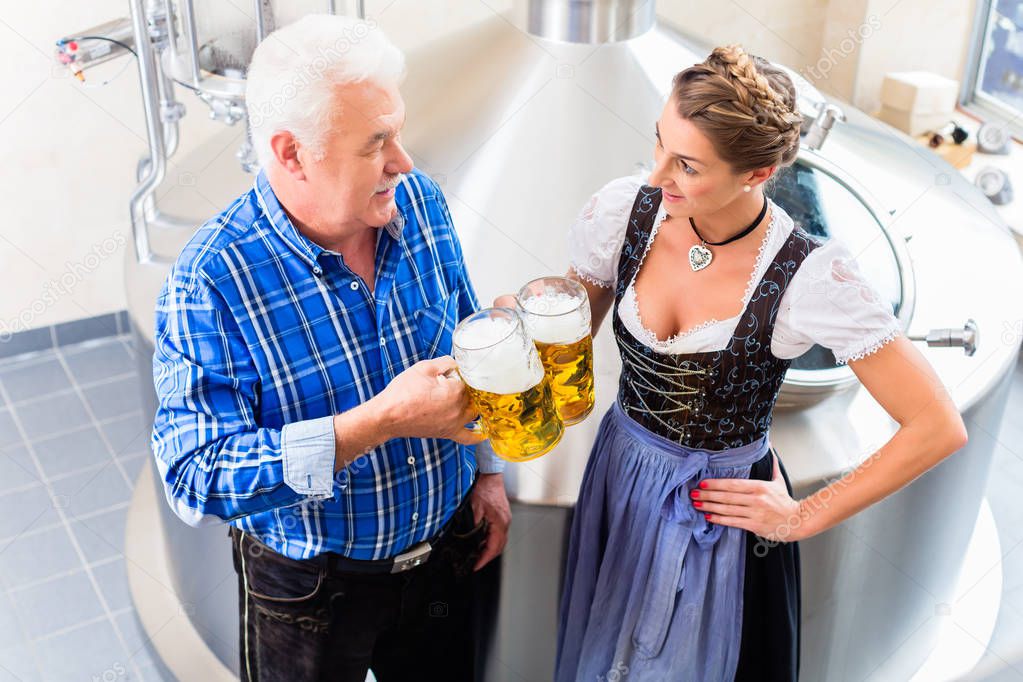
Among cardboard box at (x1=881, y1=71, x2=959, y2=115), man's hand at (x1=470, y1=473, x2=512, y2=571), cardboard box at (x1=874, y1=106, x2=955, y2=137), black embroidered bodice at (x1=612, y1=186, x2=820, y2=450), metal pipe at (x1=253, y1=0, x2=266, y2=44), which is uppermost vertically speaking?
metal pipe at (x1=253, y1=0, x2=266, y2=44)

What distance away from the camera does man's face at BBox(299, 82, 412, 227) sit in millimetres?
1622

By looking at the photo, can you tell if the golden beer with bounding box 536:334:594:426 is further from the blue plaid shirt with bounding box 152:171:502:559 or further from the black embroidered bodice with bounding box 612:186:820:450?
the blue plaid shirt with bounding box 152:171:502:559

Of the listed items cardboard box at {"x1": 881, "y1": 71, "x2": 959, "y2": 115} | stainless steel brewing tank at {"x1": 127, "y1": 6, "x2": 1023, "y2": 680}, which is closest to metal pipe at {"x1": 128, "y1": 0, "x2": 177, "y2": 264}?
stainless steel brewing tank at {"x1": 127, "y1": 6, "x2": 1023, "y2": 680}

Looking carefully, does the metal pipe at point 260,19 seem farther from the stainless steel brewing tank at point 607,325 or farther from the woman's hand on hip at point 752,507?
the woman's hand on hip at point 752,507

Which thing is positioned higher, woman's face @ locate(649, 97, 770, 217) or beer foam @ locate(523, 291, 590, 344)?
woman's face @ locate(649, 97, 770, 217)

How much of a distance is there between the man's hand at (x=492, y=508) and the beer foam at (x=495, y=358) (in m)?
0.51

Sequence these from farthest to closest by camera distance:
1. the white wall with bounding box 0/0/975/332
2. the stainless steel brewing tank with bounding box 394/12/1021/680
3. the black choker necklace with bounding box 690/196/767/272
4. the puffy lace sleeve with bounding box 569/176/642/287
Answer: the white wall with bounding box 0/0/975/332
the stainless steel brewing tank with bounding box 394/12/1021/680
the puffy lace sleeve with bounding box 569/176/642/287
the black choker necklace with bounding box 690/196/767/272

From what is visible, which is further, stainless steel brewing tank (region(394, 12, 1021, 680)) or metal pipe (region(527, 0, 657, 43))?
metal pipe (region(527, 0, 657, 43))

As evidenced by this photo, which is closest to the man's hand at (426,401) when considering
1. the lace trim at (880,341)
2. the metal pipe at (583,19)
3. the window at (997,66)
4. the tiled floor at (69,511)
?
the lace trim at (880,341)

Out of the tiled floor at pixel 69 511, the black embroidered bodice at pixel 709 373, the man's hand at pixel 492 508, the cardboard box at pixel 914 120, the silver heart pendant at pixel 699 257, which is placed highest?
the silver heart pendant at pixel 699 257

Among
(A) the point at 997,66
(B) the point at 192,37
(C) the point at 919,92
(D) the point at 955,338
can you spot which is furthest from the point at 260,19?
(A) the point at 997,66

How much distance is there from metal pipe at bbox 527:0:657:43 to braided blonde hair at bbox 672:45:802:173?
829 millimetres

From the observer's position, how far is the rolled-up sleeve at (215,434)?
5.31 feet

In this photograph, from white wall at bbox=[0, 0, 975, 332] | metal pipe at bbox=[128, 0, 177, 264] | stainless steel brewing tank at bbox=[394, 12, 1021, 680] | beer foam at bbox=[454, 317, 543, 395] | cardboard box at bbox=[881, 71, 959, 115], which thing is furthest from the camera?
cardboard box at bbox=[881, 71, 959, 115]
